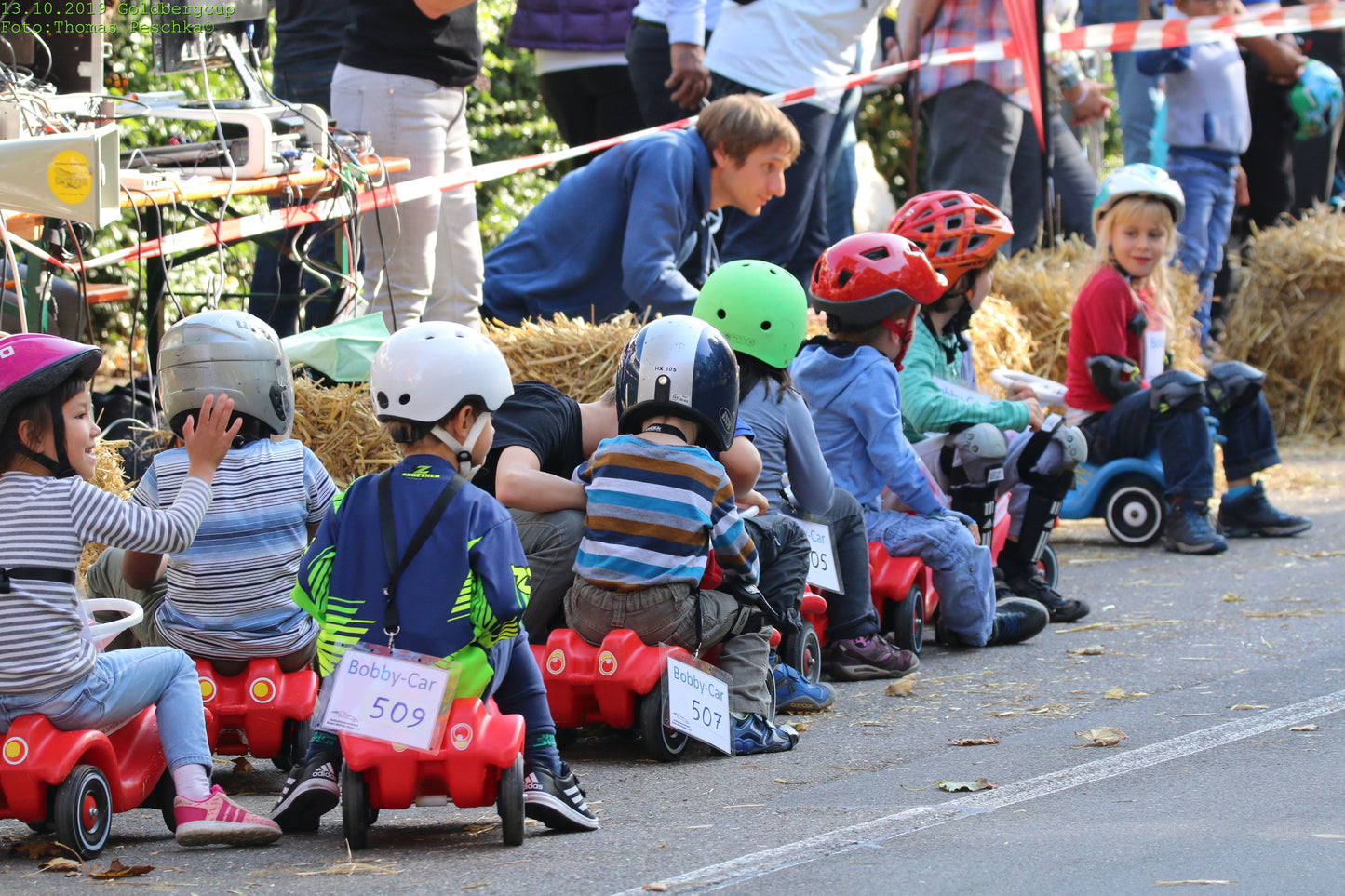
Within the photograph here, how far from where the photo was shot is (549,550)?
486 cm

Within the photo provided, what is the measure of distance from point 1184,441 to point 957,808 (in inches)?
174

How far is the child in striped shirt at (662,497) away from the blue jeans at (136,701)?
1111mm

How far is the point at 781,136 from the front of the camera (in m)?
7.17

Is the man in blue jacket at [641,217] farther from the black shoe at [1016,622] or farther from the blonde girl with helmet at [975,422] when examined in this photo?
the black shoe at [1016,622]

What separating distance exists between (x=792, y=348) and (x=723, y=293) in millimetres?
285

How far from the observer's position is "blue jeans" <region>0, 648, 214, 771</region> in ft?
12.4

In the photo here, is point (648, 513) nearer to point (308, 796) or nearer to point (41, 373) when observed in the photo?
point (308, 796)

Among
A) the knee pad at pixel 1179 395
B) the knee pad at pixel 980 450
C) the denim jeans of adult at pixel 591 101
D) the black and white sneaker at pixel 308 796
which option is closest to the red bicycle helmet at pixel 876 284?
the knee pad at pixel 980 450

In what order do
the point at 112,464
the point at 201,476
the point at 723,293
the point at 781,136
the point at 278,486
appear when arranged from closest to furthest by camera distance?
1. the point at 201,476
2. the point at 278,486
3. the point at 723,293
4. the point at 112,464
5. the point at 781,136

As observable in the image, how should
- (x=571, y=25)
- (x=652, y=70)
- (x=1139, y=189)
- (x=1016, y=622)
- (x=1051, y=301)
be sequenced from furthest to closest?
(x=1051, y=301)
(x=571, y=25)
(x=652, y=70)
(x=1139, y=189)
(x=1016, y=622)

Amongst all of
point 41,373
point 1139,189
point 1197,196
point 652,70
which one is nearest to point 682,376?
point 41,373

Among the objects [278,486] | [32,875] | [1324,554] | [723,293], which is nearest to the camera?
[32,875]

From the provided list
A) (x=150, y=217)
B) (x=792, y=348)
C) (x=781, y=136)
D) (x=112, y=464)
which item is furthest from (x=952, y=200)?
(x=150, y=217)

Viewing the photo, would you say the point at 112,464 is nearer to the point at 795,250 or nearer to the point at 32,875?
the point at 32,875
